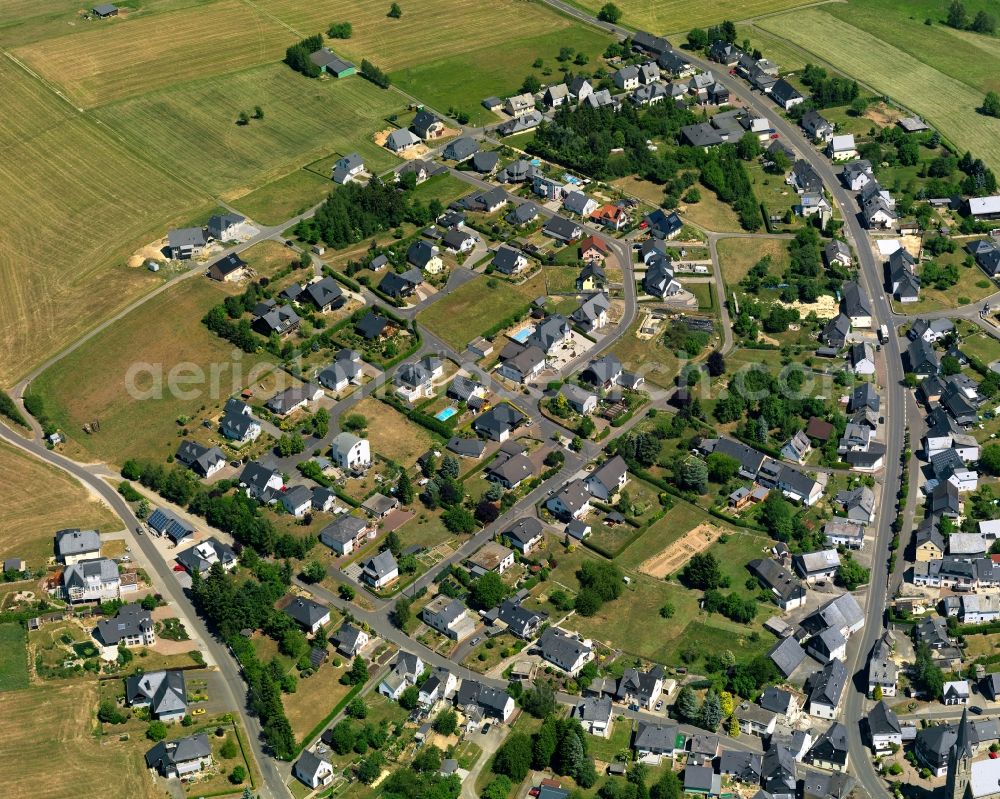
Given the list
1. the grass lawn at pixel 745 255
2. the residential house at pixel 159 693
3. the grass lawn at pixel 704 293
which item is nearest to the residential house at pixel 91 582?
the residential house at pixel 159 693

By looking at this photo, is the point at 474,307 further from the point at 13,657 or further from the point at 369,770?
the point at 369,770

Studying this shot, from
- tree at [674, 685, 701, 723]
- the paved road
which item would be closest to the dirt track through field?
tree at [674, 685, 701, 723]

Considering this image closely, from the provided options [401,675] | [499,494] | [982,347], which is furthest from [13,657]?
[982,347]

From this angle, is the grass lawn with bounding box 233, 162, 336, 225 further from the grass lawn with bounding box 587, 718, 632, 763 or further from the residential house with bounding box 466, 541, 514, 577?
the grass lawn with bounding box 587, 718, 632, 763

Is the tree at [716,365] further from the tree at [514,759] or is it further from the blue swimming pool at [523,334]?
the tree at [514,759]

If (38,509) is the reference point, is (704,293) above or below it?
above

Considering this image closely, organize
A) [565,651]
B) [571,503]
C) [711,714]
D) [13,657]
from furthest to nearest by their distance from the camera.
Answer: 1. [571,503]
2. [13,657]
3. [565,651]
4. [711,714]

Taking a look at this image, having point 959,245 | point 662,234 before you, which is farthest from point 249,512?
point 959,245
